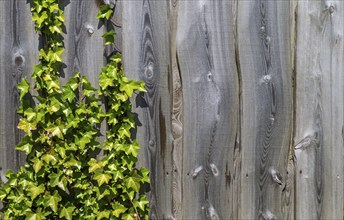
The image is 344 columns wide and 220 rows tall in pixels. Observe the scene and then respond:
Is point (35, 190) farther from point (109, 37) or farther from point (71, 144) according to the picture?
point (109, 37)

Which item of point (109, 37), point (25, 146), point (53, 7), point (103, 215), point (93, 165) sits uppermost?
point (53, 7)

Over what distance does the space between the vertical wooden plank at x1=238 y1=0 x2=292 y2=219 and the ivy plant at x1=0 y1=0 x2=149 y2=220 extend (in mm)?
576

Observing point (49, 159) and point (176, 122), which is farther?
point (176, 122)

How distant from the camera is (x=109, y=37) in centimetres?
266

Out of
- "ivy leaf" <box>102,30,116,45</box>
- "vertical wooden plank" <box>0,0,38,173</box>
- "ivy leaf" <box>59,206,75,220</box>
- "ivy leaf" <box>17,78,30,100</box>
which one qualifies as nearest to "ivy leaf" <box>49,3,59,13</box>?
"vertical wooden plank" <box>0,0,38,173</box>

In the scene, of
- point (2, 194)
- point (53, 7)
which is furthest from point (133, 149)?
point (53, 7)

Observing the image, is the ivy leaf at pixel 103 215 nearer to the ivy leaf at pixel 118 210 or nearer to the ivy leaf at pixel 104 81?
the ivy leaf at pixel 118 210

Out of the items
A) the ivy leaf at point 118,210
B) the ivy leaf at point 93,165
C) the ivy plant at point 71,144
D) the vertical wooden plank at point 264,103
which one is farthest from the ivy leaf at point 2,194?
the vertical wooden plank at point 264,103

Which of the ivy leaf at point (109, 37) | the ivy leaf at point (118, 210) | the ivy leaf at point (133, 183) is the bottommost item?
the ivy leaf at point (118, 210)

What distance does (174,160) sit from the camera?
9.12 feet

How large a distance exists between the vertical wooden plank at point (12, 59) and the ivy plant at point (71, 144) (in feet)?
0.20

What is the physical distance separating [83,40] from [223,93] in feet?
2.60

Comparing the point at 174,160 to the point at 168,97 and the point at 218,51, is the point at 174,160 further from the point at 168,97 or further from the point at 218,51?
the point at 218,51

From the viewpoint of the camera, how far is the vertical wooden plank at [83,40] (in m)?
2.68
